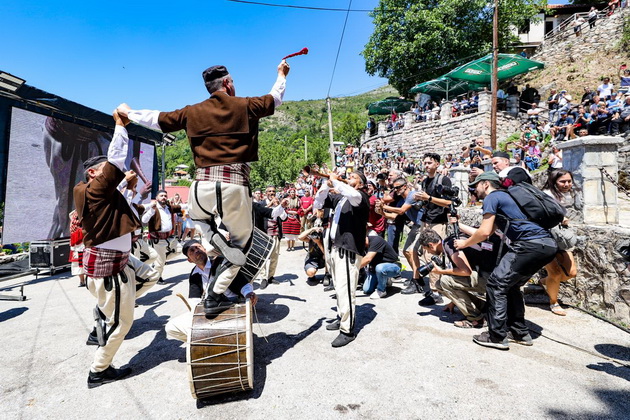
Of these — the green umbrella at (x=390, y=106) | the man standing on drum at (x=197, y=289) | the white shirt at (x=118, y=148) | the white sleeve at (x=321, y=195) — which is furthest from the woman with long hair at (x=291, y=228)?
the green umbrella at (x=390, y=106)

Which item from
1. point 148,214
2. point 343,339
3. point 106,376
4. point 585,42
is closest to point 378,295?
point 343,339

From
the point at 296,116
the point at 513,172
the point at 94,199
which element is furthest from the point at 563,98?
the point at 296,116

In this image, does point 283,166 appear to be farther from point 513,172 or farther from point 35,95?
point 513,172

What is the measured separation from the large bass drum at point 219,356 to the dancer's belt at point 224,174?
117cm

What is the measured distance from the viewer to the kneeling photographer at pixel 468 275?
3803 mm

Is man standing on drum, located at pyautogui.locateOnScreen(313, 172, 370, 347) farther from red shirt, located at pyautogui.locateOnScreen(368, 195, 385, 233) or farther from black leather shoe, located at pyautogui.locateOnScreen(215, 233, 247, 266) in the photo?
red shirt, located at pyautogui.locateOnScreen(368, 195, 385, 233)

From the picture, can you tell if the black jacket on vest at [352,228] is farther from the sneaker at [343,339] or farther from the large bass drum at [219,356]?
the large bass drum at [219,356]

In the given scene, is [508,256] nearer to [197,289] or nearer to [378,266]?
[378,266]

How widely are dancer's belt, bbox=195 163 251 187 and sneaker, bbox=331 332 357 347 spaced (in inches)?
79.9

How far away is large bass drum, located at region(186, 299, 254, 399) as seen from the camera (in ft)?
8.29

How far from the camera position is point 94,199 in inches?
115

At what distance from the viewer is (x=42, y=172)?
8070mm

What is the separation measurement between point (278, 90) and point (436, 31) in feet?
93.0

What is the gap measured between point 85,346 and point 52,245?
6.07 m
